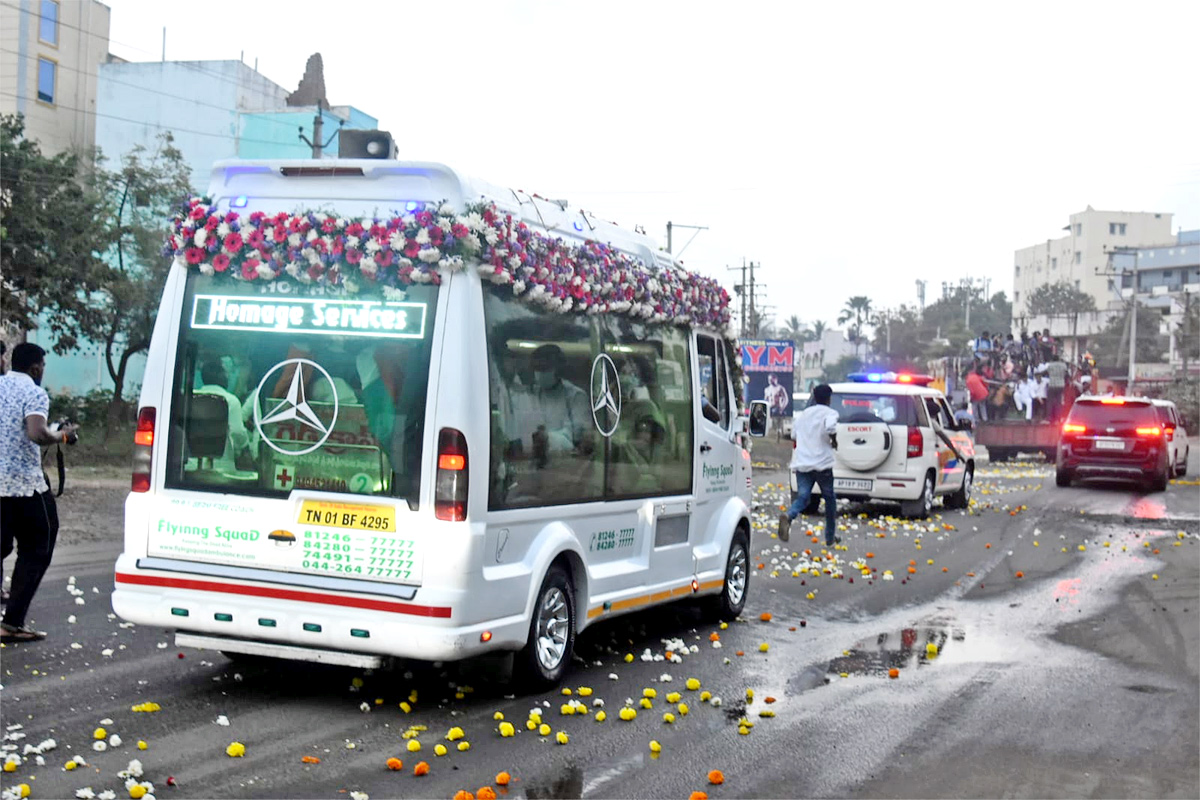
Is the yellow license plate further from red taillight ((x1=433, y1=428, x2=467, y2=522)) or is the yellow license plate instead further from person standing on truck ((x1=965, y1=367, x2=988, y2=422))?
person standing on truck ((x1=965, y1=367, x2=988, y2=422))

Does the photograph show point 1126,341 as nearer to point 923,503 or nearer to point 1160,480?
point 1160,480

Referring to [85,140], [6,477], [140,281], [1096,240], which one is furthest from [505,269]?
[1096,240]

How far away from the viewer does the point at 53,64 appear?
49.9m

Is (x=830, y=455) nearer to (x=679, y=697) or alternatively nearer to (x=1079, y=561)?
(x=1079, y=561)

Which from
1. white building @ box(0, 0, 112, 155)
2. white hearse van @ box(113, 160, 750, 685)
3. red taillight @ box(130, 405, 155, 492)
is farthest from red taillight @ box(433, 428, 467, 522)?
white building @ box(0, 0, 112, 155)

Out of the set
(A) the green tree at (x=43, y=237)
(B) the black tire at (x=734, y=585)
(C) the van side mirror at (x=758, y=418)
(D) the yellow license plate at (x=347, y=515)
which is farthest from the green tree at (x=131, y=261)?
Answer: (D) the yellow license plate at (x=347, y=515)

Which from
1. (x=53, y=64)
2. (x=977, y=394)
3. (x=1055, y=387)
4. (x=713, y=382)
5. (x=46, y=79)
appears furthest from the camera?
(x=53, y=64)

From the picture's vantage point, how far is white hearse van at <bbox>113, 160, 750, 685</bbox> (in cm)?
650

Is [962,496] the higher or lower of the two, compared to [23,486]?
lower

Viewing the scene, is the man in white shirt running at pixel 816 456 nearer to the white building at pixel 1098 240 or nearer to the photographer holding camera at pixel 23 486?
the photographer holding camera at pixel 23 486

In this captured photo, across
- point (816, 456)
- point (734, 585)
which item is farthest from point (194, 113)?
point (734, 585)

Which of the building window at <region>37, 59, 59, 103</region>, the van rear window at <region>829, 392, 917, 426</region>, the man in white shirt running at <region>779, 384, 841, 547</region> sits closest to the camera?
the man in white shirt running at <region>779, 384, 841, 547</region>

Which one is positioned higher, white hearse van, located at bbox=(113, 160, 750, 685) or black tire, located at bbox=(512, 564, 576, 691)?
white hearse van, located at bbox=(113, 160, 750, 685)

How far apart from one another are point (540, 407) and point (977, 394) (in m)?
29.1
